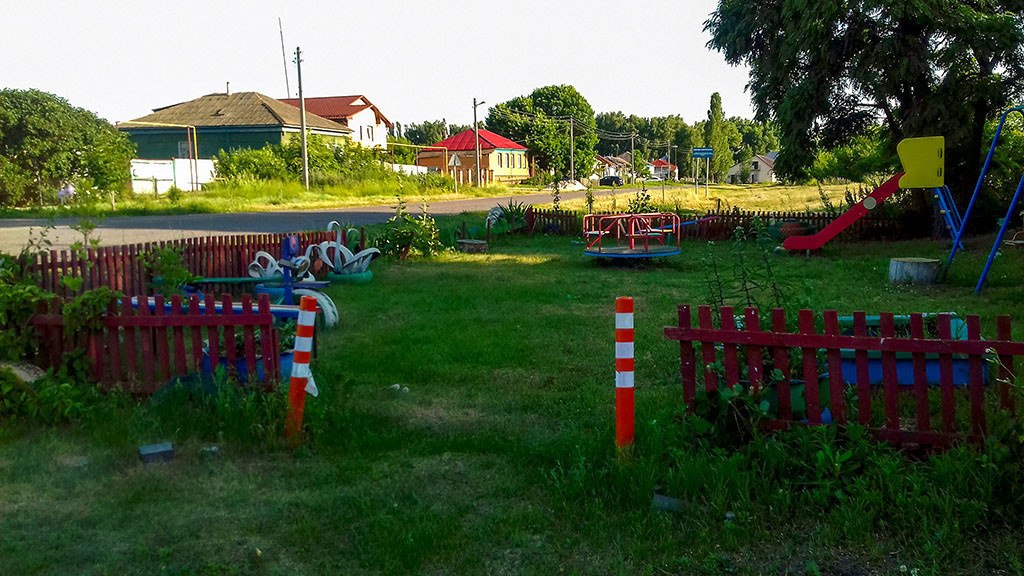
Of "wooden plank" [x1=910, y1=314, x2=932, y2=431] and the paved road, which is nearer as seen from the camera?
"wooden plank" [x1=910, y1=314, x2=932, y2=431]

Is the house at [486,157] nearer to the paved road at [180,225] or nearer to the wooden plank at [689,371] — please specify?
the paved road at [180,225]

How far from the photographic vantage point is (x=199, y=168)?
43562mm

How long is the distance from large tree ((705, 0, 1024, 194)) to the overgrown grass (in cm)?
2046

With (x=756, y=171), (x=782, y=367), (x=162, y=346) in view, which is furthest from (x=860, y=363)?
(x=756, y=171)

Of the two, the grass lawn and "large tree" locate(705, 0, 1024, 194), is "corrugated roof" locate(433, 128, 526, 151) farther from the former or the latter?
the grass lawn

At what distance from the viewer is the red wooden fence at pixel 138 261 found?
30.1ft

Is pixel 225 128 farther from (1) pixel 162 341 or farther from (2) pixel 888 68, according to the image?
(1) pixel 162 341

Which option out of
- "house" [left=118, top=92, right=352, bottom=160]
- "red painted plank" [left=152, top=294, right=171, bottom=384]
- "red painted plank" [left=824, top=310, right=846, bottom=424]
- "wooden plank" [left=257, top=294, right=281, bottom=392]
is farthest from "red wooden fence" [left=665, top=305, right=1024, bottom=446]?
"house" [left=118, top=92, right=352, bottom=160]

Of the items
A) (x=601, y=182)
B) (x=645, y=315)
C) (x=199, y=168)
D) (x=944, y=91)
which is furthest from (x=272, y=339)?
(x=601, y=182)

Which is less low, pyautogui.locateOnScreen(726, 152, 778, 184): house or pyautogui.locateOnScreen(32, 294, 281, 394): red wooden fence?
pyautogui.locateOnScreen(726, 152, 778, 184): house

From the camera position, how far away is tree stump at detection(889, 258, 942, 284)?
12.2 meters

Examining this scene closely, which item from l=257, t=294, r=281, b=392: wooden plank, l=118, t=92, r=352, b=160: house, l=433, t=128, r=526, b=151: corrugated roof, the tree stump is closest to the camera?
l=257, t=294, r=281, b=392: wooden plank

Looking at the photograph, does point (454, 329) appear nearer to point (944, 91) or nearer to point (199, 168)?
point (944, 91)

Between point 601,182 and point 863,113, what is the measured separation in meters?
78.3
